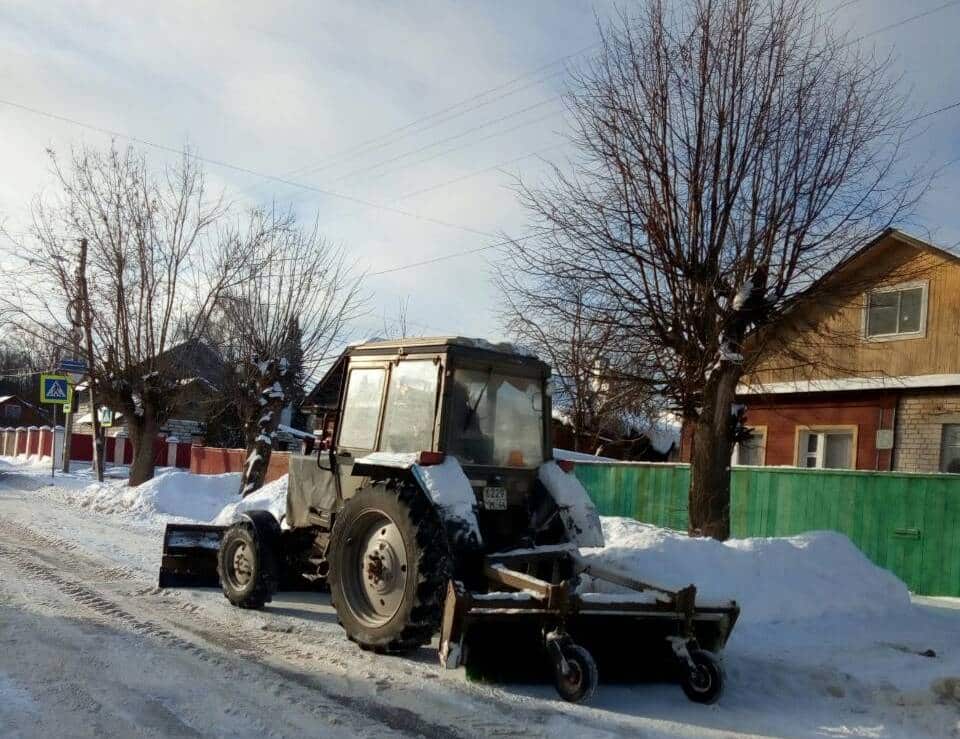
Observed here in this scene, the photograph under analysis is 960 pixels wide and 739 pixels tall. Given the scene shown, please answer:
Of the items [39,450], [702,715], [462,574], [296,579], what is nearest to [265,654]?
[462,574]

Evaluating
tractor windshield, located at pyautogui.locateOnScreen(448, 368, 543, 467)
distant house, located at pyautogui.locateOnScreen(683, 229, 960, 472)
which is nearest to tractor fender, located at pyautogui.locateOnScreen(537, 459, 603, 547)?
tractor windshield, located at pyautogui.locateOnScreen(448, 368, 543, 467)

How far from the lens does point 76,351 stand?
72.5 feet

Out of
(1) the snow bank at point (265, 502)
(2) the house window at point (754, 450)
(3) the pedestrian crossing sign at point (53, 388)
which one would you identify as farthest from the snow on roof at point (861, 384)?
(3) the pedestrian crossing sign at point (53, 388)

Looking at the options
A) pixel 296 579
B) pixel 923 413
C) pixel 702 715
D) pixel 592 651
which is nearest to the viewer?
pixel 702 715

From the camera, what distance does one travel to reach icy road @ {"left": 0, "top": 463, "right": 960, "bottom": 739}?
5.15 meters

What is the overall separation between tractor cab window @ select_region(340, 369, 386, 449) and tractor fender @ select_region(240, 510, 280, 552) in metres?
1.16

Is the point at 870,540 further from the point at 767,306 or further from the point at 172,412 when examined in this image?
the point at 172,412

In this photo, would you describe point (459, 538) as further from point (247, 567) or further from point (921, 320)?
point (921, 320)

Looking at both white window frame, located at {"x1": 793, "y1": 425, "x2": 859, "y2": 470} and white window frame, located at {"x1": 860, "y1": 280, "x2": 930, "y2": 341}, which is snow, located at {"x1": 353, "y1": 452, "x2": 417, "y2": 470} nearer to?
white window frame, located at {"x1": 860, "y1": 280, "x2": 930, "y2": 341}

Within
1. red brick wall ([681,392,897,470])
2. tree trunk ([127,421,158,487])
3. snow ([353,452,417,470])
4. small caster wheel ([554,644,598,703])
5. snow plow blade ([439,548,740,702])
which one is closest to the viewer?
small caster wheel ([554,644,598,703])

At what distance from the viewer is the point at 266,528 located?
829 cm

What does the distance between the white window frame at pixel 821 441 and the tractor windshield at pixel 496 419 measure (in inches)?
460

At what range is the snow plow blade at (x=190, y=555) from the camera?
29.9 feet

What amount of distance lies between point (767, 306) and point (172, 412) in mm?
16542
